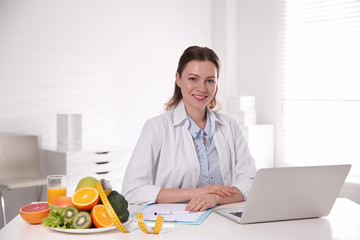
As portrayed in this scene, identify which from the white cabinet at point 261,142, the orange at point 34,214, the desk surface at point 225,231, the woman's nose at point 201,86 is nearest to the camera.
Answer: the desk surface at point 225,231

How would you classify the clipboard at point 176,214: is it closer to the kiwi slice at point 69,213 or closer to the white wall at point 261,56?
the kiwi slice at point 69,213

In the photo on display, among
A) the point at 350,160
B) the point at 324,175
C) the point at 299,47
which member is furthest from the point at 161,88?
the point at 324,175

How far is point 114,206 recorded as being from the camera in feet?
4.98

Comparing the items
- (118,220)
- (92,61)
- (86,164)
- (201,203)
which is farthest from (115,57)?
(118,220)

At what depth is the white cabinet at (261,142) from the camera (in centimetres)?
486

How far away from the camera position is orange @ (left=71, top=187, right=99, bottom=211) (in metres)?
1.50

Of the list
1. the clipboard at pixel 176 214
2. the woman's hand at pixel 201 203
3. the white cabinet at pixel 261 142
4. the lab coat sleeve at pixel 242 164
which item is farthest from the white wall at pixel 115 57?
the woman's hand at pixel 201 203

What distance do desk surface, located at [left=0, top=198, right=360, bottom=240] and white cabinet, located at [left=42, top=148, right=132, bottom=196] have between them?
2100 millimetres

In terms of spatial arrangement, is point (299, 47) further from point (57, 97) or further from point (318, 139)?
point (57, 97)

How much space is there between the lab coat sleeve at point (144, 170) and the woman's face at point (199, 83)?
0.75 ft

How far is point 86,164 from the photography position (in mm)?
3801

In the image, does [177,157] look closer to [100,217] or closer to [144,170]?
[144,170]

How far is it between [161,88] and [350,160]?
2.10 m

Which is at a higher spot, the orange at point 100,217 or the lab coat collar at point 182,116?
the lab coat collar at point 182,116
